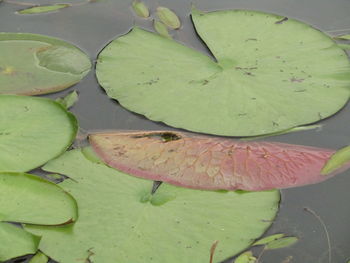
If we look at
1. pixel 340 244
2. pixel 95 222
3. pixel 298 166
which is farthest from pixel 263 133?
pixel 95 222

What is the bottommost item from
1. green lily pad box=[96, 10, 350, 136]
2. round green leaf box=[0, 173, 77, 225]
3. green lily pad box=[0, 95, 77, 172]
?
round green leaf box=[0, 173, 77, 225]

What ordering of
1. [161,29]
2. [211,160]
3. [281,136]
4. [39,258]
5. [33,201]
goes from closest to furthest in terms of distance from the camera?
1. [39,258]
2. [33,201]
3. [211,160]
4. [281,136]
5. [161,29]

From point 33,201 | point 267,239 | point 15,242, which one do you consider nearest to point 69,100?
Result: point 33,201

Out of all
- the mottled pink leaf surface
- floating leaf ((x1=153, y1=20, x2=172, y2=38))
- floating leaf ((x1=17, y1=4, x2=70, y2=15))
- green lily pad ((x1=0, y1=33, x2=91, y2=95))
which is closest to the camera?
the mottled pink leaf surface

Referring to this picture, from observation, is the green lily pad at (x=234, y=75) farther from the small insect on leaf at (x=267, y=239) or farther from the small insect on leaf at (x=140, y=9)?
the small insect on leaf at (x=267, y=239)

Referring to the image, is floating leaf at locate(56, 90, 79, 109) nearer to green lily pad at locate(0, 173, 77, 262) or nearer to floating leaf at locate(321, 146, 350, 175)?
green lily pad at locate(0, 173, 77, 262)

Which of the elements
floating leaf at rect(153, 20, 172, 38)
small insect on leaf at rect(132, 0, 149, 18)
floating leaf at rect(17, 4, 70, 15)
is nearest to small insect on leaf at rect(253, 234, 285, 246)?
floating leaf at rect(153, 20, 172, 38)

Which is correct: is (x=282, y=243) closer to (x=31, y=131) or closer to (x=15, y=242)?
(x=15, y=242)
